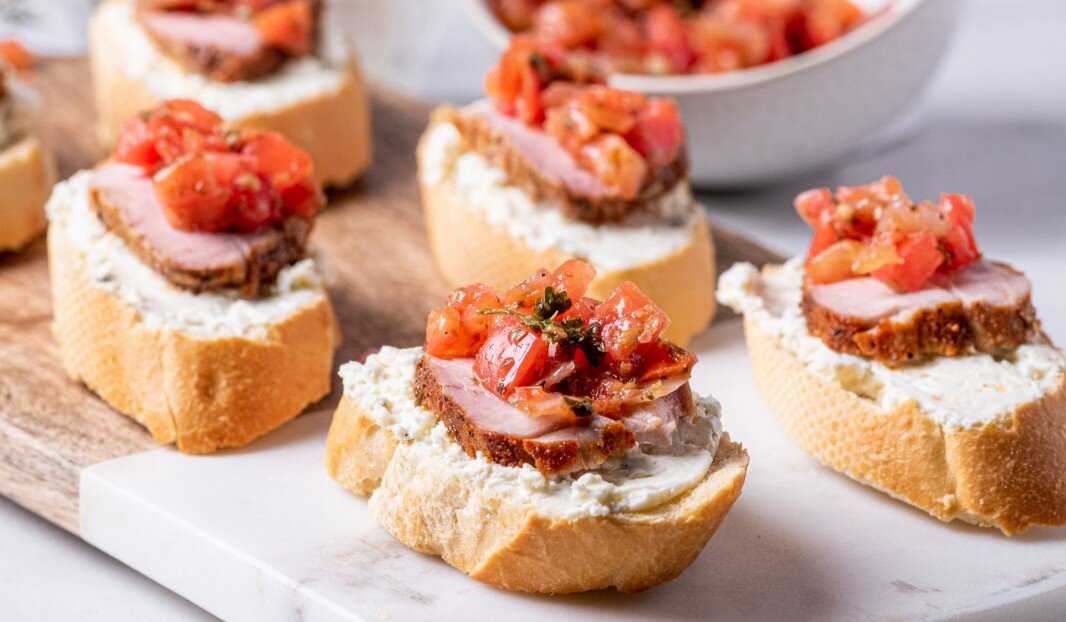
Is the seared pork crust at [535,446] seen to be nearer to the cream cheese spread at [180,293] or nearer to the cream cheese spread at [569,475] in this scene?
the cream cheese spread at [569,475]

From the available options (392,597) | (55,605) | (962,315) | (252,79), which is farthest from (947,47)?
(55,605)

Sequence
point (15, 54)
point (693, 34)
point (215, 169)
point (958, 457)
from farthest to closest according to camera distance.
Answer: point (15, 54)
point (693, 34)
point (215, 169)
point (958, 457)

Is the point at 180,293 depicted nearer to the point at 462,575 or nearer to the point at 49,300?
the point at 49,300

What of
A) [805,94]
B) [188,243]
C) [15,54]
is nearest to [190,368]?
[188,243]

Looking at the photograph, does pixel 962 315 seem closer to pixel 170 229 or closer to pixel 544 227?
pixel 544 227

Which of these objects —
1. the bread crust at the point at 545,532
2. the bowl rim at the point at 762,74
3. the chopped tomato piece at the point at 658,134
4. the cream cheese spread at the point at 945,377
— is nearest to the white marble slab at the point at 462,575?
the bread crust at the point at 545,532

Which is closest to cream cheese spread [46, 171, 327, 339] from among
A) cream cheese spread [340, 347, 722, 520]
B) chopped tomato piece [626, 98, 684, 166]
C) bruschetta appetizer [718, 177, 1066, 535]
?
cream cheese spread [340, 347, 722, 520]
